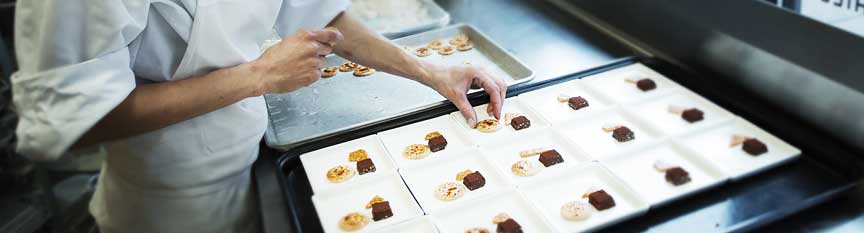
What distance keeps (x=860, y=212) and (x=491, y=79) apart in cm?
84

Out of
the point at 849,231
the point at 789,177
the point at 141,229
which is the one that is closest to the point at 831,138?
the point at 789,177

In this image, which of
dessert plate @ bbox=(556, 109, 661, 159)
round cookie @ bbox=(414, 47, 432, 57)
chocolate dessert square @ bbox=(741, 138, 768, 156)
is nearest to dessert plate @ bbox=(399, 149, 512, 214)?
dessert plate @ bbox=(556, 109, 661, 159)

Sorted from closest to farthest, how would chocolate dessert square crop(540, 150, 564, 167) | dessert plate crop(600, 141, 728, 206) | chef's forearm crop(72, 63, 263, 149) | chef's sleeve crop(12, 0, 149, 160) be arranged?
chef's sleeve crop(12, 0, 149, 160), chef's forearm crop(72, 63, 263, 149), dessert plate crop(600, 141, 728, 206), chocolate dessert square crop(540, 150, 564, 167)

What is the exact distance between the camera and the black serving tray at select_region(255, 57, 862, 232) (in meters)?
1.15

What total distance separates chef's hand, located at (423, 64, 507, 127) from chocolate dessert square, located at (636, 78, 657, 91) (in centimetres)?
37

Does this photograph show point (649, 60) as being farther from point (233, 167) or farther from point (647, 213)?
point (233, 167)

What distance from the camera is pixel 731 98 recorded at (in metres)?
1.53

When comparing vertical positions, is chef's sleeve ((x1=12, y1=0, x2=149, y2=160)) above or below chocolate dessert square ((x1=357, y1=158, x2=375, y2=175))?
above

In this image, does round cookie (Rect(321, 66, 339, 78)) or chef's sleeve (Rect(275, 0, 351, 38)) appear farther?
round cookie (Rect(321, 66, 339, 78))

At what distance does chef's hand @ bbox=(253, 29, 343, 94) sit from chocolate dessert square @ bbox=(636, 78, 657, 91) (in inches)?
33.5

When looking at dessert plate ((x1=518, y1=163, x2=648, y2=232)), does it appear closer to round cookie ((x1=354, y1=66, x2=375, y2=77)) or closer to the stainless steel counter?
the stainless steel counter

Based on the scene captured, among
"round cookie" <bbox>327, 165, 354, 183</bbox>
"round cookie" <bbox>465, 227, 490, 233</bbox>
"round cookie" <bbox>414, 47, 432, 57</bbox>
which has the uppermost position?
"round cookie" <bbox>327, 165, 354, 183</bbox>

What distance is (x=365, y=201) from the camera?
1230 mm

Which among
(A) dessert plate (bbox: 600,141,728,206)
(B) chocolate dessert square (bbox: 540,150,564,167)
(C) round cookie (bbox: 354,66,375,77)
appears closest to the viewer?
(A) dessert plate (bbox: 600,141,728,206)
